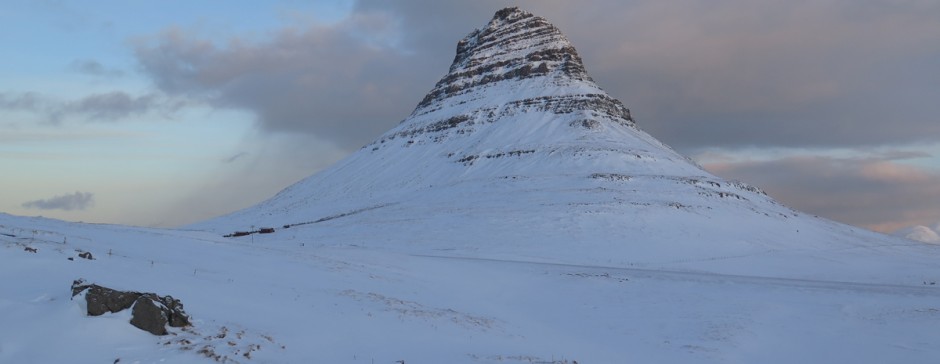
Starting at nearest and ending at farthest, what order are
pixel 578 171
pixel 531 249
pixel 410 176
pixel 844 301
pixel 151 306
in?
pixel 151 306 < pixel 844 301 < pixel 531 249 < pixel 578 171 < pixel 410 176

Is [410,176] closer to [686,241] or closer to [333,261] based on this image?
[686,241]

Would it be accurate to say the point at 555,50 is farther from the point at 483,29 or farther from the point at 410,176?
the point at 410,176

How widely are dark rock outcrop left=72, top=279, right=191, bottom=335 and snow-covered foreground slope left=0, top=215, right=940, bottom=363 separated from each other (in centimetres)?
22

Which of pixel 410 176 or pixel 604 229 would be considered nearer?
pixel 604 229

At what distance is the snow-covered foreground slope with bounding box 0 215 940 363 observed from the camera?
11.2 metres

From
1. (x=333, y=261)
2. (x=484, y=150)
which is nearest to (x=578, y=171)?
(x=484, y=150)

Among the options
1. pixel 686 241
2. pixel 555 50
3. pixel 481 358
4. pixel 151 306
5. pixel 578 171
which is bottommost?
pixel 481 358

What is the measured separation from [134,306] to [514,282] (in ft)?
70.8

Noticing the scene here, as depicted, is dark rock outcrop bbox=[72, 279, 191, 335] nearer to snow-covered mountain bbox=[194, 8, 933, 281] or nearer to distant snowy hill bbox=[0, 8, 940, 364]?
distant snowy hill bbox=[0, 8, 940, 364]

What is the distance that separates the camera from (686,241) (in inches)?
2224

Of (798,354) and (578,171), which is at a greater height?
(578,171)

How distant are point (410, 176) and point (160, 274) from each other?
87.4 m

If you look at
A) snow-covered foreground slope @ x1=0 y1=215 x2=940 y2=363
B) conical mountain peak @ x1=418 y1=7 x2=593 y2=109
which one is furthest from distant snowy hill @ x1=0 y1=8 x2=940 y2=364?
conical mountain peak @ x1=418 y1=7 x2=593 y2=109

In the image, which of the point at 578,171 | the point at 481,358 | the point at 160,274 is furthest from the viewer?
the point at 578,171
